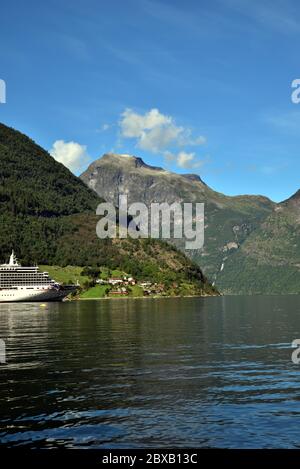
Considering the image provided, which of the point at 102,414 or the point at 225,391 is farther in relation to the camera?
the point at 225,391

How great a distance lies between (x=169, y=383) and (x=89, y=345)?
3448 centimetres

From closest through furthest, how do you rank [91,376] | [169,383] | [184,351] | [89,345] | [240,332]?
1. [169,383]
2. [91,376]
3. [184,351]
4. [89,345]
5. [240,332]

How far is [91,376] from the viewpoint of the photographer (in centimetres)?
5516

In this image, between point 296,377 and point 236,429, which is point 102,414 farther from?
point 296,377

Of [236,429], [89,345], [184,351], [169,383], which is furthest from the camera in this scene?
[89,345]

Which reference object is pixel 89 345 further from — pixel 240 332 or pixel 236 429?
pixel 236 429

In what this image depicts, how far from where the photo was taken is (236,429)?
35000 mm

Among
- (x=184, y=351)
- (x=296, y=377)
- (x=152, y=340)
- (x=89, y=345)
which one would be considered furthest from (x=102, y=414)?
(x=152, y=340)
